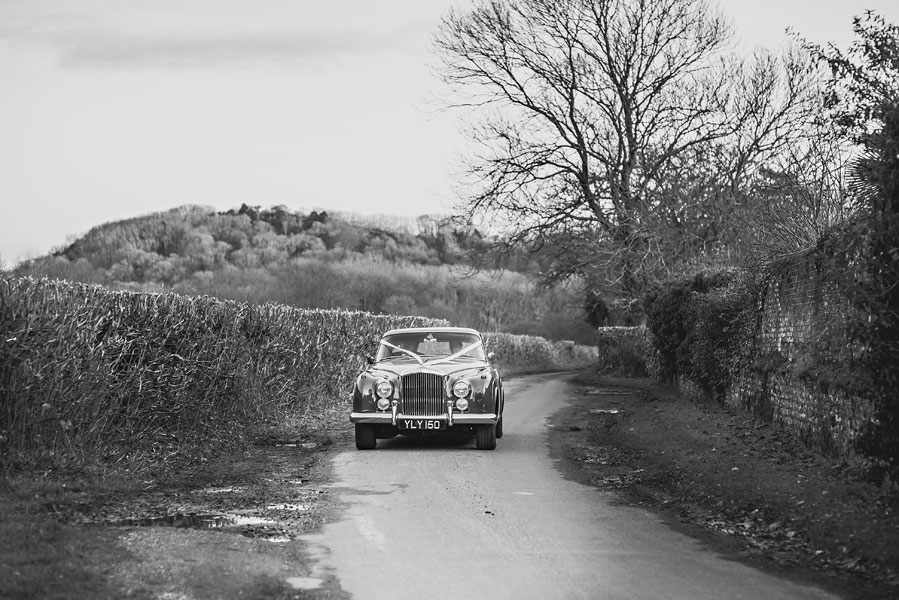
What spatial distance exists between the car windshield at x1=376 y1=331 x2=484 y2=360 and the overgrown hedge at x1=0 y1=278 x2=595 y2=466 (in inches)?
92.1

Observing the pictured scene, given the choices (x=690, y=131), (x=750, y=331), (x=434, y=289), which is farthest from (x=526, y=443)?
(x=434, y=289)

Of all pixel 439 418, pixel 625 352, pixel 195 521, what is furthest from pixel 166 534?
pixel 625 352

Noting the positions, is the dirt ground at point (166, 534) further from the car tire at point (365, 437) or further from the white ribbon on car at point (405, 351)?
the white ribbon on car at point (405, 351)

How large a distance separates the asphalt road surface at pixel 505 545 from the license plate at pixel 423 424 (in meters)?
1.69

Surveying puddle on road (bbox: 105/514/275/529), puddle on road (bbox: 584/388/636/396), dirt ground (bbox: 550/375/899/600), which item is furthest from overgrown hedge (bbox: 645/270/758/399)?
puddle on road (bbox: 105/514/275/529)

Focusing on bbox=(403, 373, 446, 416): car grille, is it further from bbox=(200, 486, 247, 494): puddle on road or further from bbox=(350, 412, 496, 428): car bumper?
bbox=(200, 486, 247, 494): puddle on road

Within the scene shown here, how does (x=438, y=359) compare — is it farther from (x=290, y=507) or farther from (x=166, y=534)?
(x=166, y=534)

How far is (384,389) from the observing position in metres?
14.1

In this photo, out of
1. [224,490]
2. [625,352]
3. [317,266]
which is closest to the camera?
[224,490]

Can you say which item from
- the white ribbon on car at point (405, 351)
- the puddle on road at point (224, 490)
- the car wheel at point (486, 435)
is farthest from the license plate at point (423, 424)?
the puddle on road at point (224, 490)

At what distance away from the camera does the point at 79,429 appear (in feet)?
34.5

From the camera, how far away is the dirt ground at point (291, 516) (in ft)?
20.7

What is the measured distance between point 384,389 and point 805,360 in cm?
581

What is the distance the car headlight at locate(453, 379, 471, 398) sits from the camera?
46.0 feet
